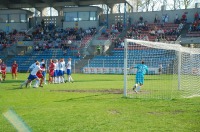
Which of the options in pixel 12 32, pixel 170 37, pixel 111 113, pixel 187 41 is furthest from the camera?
pixel 12 32

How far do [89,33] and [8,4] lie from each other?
1816cm

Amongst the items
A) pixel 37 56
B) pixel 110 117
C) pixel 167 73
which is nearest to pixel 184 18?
pixel 167 73

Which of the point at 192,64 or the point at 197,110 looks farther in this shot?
the point at 192,64

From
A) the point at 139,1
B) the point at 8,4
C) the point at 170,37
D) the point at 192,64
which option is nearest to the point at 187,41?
the point at 170,37

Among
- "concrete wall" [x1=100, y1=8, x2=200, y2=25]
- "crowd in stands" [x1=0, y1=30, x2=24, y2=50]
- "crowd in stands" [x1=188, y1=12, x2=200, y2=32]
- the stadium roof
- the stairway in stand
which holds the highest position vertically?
the stadium roof

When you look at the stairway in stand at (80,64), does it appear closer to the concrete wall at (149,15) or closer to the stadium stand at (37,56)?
the stadium stand at (37,56)

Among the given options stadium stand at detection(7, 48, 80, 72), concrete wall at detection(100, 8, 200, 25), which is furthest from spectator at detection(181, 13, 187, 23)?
stadium stand at detection(7, 48, 80, 72)

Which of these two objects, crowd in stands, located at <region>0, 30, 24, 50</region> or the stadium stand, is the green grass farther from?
crowd in stands, located at <region>0, 30, 24, 50</region>

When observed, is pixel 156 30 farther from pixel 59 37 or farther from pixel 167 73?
pixel 167 73

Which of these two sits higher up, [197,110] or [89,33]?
[89,33]

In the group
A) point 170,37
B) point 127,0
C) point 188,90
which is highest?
point 127,0

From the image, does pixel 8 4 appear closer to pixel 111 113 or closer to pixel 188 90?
pixel 188 90

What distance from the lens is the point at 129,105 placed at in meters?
11.6

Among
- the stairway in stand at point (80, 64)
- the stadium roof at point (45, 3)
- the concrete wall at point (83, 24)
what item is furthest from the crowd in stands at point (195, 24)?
the concrete wall at point (83, 24)
